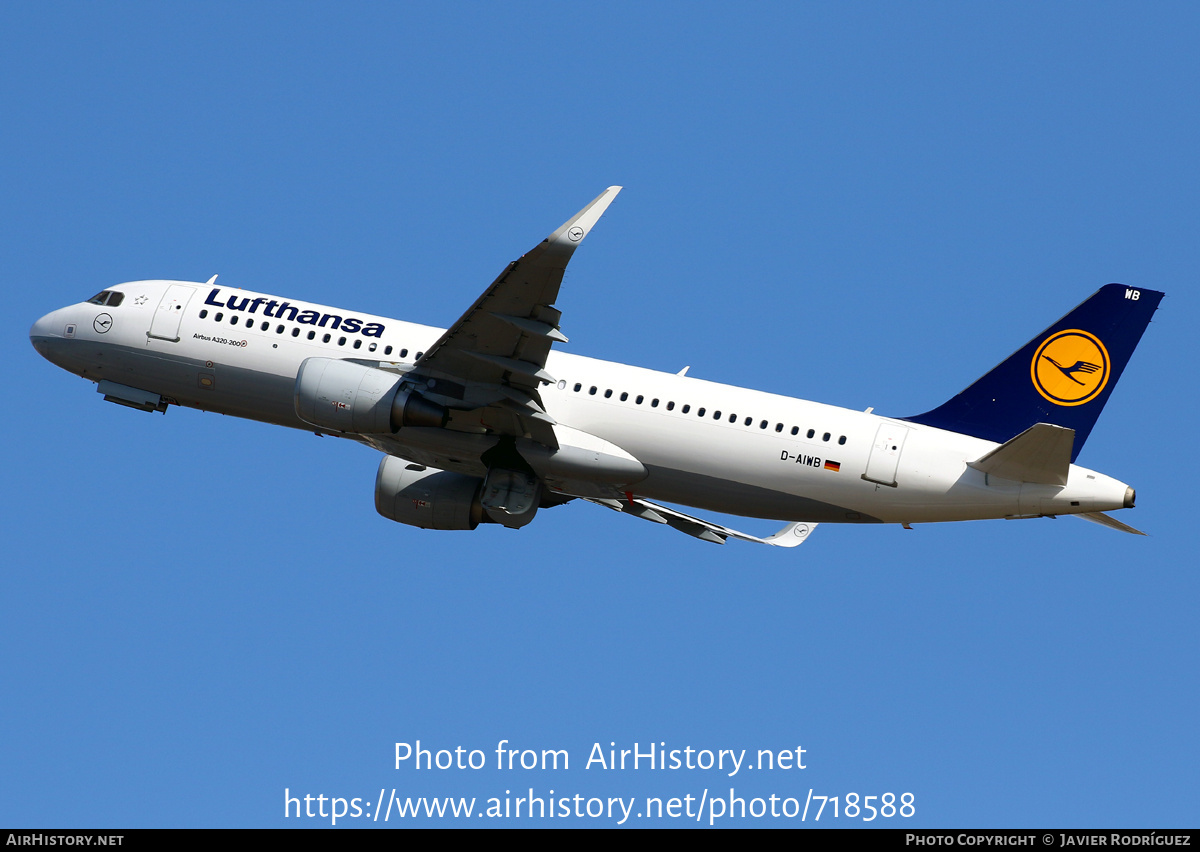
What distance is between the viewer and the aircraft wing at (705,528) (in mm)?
38312

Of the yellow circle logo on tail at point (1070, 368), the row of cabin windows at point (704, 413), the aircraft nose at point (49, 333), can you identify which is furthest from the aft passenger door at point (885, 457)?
the aircraft nose at point (49, 333)

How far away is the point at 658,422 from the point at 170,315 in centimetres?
1358

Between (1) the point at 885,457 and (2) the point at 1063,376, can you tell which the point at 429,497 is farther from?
(2) the point at 1063,376

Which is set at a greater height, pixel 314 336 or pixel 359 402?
pixel 314 336

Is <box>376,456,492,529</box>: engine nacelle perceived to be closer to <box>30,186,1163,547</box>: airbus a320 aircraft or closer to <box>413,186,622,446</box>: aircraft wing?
<box>30,186,1163,547</box>: airbus a320 aircraft

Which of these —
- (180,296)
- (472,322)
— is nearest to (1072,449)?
(472,322)

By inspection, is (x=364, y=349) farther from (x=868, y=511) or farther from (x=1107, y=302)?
(x=1107, y=302)

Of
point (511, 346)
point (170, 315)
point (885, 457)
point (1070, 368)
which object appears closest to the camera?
point (511, 346)

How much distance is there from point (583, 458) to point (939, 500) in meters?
8.51

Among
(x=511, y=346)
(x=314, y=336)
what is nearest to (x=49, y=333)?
(x=314, y=336)

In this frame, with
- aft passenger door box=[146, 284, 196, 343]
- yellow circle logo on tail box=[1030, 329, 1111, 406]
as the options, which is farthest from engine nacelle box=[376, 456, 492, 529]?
yellow circle logo on tail box=[1030, 329, 1111, 406]

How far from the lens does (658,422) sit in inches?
1294

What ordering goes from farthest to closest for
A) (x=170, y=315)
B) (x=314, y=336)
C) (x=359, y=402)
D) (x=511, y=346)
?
(x=170, y=315) → (x=314, y=336) → (x=359, y=402) → (x=511, y=346)
